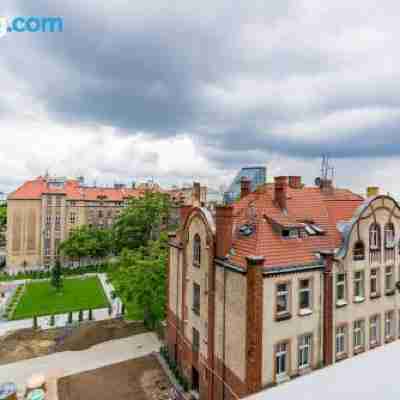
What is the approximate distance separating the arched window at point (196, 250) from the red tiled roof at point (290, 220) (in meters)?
2.45

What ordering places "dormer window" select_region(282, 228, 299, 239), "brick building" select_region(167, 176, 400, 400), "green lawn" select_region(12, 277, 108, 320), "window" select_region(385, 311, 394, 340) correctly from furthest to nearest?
"green lawn" select_region(12, 277, 108, 320) → "window" select_region(385, 311, 394, 340) → "dormer window" select_region(282, 228, 299, 239) → "brick building" select_region(167, 176, 400, 400)

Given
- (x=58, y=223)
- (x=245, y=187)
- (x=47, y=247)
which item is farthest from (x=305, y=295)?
(x=47, y=247)

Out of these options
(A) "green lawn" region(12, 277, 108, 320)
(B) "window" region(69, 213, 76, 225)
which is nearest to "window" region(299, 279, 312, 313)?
(A) "green lawn" region(12, 277, 108, 320)

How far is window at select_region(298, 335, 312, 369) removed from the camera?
13.9 m

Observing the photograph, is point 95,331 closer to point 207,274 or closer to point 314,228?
point 207,274

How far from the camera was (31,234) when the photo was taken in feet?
172

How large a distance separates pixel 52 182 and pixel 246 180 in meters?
45.1

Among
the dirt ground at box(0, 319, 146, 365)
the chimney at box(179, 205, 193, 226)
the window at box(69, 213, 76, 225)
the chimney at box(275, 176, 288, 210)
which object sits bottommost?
the dirt ground at box(0, 319, 146, 365)

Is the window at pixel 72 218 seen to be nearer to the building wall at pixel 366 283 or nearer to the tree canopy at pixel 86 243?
the tree canopy at pixel 86 243

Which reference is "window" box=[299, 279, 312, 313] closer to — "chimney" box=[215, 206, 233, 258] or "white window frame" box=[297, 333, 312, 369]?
"white window frame" box=[297, 333, 312, 369]

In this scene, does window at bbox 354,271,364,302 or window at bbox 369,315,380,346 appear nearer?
window at bbox 354,271,364,302

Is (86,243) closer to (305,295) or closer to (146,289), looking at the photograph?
(146,289)

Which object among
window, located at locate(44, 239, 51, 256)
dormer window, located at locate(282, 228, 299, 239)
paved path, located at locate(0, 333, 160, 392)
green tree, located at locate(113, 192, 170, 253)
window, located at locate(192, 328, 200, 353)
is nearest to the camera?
dormer window, located at locate(282, 228, 299, 239)

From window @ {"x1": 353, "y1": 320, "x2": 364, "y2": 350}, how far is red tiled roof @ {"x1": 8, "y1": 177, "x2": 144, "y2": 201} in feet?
137
